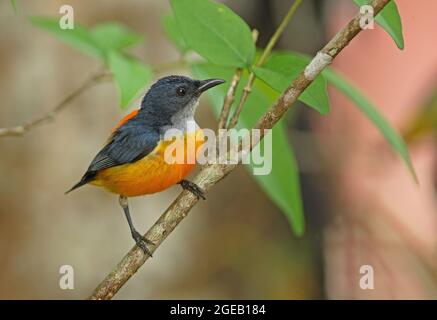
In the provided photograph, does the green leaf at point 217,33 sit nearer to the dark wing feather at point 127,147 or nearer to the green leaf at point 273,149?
the green leaf at point 273,149

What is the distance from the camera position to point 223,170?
6.73ft

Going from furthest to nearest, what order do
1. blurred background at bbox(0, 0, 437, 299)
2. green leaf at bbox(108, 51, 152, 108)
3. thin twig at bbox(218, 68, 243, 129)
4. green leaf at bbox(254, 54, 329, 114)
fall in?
blurred background at bbox(0, 0, 437, 299)
green leaf at bbox(108, 51, 152, 108)
thin twig at bbox(218, 68, 243, 129)
green leaf at bbox(254, 54, 329, 114)

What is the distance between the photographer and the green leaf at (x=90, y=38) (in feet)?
8.59

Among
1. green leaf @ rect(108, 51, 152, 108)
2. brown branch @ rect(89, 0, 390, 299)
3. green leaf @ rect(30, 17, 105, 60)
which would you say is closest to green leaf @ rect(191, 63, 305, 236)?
green leaf @ rect(108, 51, 152, 108)

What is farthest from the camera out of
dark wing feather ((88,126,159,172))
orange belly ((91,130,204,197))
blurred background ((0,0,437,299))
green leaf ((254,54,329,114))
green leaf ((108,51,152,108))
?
blurred background ((0,0,437,299))

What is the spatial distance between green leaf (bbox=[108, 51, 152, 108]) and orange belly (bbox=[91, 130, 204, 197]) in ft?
0.92

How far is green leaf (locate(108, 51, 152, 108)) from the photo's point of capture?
2330 mm

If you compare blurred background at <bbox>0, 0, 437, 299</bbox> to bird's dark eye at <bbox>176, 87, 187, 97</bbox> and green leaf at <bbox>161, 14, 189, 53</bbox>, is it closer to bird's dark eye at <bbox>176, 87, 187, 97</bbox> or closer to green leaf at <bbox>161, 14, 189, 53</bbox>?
bird's dark eye at <bbox>176, 87, 187, 97</bbox>

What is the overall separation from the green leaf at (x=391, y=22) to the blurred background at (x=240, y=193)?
7.21 feet

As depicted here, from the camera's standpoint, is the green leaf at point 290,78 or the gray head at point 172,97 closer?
the green leaf at point 290,78

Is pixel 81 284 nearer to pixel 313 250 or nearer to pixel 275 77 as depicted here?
pixel 313 250

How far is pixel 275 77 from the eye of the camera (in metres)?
2.12

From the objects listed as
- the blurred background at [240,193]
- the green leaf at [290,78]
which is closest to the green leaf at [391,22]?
the green leaf at [290,78]
